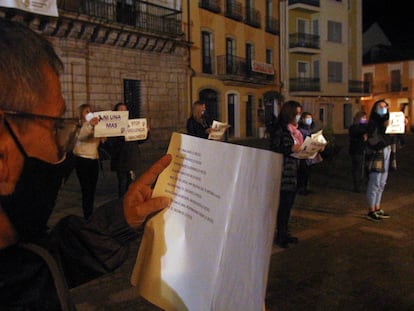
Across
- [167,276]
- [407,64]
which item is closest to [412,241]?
[167,276]

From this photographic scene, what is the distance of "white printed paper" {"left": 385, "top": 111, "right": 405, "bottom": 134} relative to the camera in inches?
272

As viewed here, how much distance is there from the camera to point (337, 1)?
35719 millimetres

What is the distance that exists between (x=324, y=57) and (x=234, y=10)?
1054 cm

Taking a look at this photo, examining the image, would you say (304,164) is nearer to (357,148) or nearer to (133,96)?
(357,148)

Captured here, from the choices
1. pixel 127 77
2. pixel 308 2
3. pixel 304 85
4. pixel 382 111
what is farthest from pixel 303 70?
pixel 382 111

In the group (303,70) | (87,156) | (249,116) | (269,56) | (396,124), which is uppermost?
(269,56)

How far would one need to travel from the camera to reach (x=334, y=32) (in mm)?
35844

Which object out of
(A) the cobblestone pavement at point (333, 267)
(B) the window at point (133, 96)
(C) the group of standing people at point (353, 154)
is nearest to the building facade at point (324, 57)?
(B) the window at point (133, 96)

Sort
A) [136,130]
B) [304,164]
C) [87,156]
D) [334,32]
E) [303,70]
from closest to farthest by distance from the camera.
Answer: [87,156] < [136,130] < [304,164] < [303,70] < [334,32]

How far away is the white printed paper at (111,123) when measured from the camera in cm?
619

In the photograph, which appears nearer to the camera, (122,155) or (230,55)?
(122,155)

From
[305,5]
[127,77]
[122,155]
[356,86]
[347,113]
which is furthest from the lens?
[356,86]

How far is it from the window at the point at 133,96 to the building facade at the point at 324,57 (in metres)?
14.3

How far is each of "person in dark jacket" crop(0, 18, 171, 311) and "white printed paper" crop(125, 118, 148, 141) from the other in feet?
17.9
